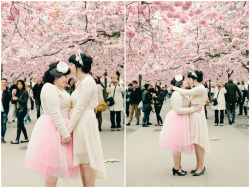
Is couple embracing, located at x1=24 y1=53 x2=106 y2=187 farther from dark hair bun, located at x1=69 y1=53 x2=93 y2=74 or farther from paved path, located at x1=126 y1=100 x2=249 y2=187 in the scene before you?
paved path, located at x1=126 y1=100 x2=249 y2=187

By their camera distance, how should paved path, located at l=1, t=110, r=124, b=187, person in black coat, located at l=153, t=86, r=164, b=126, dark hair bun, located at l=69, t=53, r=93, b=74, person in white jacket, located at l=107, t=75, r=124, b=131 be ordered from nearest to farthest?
dark hair bun, located at l=69, t=53, r=93, b=74 → paved path, located at l=1, t=110, r=124, b=187 → person in white jacket, located at l=107, t=75, r=124, b=131 → person in black coat, located at l=153, t=86, r=164, b=126

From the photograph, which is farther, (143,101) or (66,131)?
(143,101)

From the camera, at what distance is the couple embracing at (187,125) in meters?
4.07

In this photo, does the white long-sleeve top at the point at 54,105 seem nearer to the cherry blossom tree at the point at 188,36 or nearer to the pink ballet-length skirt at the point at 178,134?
the pink ballet-length skirt at the point at 178,134

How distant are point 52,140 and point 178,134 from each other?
6.94 ft

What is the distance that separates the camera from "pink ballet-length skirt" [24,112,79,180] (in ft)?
8.52

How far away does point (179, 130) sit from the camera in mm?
4117

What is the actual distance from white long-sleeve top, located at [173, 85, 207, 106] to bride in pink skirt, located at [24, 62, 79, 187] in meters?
1.95

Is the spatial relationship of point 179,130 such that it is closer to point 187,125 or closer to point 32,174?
point 187,125

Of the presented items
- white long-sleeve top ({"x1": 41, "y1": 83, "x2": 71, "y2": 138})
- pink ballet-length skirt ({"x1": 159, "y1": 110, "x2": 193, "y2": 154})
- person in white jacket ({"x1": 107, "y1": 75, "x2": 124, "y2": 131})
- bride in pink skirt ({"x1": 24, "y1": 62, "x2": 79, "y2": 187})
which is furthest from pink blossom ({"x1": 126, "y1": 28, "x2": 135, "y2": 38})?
white long-sleeve top ({"x1": 41, "y1": 83, "x2": 71, "y2": 138})

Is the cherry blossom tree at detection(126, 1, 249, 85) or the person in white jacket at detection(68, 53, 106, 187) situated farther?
the cherry blossom tree at detection(126, 1, 249, 85)

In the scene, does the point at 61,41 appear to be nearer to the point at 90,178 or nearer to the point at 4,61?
the point at 4,61

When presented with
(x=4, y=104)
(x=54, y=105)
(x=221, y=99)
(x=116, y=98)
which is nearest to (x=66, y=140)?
(x=54, y=105)

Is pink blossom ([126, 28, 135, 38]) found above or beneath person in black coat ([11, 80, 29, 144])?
above
